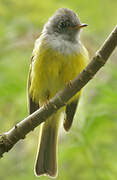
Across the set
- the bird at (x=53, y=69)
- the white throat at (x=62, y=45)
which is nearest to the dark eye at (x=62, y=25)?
the bird at (x=53, y=69)

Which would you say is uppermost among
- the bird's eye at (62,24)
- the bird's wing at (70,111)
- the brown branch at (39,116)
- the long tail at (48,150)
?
the brown branch at (39,116)

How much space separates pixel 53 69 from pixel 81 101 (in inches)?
23.8

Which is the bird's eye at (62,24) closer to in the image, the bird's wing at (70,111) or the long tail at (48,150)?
the bird's wing at (70,111)

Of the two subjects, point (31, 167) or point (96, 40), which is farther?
point (96, 40)

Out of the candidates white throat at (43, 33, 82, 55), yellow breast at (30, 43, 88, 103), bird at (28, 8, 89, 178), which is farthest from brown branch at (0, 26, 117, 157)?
white throat at (43, 33, 82, 55)

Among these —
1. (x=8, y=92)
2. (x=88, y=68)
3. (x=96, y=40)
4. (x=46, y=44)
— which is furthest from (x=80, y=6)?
(x=88, y=68)

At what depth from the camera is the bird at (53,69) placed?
4250 mm

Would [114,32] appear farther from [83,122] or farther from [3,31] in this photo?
[3,31]

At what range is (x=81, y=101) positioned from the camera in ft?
15.4

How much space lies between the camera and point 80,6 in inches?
217

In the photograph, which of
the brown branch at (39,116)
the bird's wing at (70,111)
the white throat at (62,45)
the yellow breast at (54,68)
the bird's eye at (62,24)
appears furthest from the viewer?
the bird's eye at (62,24)

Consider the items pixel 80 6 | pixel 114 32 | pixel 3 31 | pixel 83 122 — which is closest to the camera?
pixel 114 32

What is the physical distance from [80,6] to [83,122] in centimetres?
175

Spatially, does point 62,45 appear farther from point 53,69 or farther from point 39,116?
point 39,116
